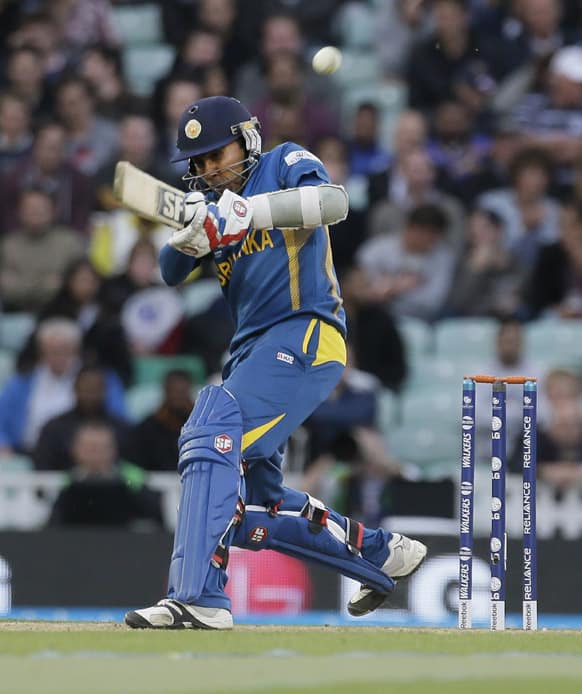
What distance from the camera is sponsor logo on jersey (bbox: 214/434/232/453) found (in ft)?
20.2

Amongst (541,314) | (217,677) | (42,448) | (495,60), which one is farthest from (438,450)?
(217,677)

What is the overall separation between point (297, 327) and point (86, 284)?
585cm

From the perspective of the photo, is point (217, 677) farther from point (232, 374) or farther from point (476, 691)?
point (232, 374)

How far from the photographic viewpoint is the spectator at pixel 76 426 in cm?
1098

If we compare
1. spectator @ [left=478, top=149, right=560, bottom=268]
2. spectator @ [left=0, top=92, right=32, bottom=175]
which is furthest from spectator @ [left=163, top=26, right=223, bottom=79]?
spectator @ [left=478, top=149, right=560, bottom=268]

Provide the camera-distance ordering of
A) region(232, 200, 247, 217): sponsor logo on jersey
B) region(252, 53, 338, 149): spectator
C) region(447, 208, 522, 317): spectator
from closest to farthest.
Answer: region(232, 200, 247, 217): sponsor logo on jersey
region(447, 208, 522, 317): spectator
region(252, 53, 338, 149): spectator

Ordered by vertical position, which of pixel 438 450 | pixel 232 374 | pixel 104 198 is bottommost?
pixel 232 374

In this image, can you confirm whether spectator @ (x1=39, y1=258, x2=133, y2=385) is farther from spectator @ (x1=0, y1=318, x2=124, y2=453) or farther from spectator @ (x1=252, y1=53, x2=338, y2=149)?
spectator @ (x1=252, y1=53, x2=338, y2=149)

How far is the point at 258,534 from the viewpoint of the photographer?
660cm

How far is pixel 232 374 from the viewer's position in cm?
649

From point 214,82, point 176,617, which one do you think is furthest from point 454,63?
point 176,617

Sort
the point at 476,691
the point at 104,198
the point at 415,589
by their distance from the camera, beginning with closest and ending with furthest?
the point at 476,691, the point at 415,589, the point at 104,198

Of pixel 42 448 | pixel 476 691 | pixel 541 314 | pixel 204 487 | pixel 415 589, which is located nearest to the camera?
pixel 476 691

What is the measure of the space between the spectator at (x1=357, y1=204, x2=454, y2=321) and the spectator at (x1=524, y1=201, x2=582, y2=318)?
0.62 meters
